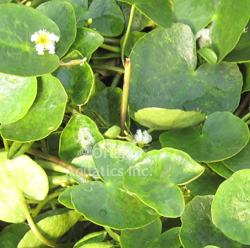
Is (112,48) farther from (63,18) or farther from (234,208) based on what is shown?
(234,208)

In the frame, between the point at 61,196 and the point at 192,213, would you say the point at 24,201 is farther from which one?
the point at 192,213

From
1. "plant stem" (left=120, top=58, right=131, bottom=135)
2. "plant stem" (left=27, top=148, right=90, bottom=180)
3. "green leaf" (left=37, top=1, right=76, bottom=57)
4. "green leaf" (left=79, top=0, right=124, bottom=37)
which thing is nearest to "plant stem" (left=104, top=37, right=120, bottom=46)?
"green leaf" (left=79, top=0, right=124, bottom=37)

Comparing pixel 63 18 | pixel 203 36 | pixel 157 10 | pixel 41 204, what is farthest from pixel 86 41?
pixel 41 204

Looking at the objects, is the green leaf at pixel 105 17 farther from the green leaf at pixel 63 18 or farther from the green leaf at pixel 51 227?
the green leaf at pixel 51 227

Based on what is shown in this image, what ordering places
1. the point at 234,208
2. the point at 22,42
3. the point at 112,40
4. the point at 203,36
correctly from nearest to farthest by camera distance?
the point at 234,208 < the point at 22,42 < the point at 203,36 < the point at 112,40

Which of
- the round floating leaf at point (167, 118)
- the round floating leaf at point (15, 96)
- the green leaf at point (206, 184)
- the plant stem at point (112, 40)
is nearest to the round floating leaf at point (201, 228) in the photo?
the green leaf at point (206, 184)

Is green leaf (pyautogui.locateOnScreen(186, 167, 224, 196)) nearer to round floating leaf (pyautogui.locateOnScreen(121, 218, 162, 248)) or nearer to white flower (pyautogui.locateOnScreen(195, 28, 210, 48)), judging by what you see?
round floating leaf (pyautogui.locateOnScreen(121, 218, 162, 248))
